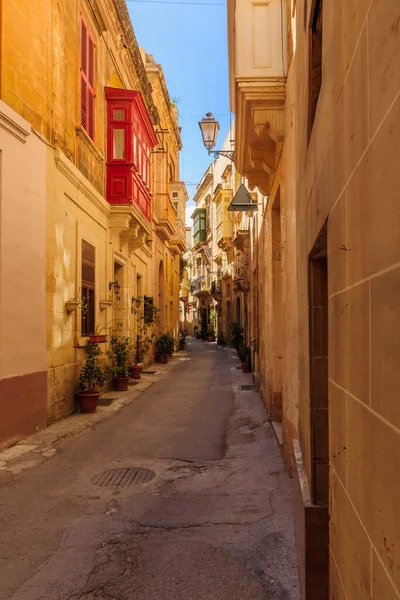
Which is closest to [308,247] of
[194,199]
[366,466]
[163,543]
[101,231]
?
[366,466]

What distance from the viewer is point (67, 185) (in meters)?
9.30

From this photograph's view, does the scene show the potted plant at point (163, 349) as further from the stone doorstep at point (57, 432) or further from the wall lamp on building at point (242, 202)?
the wall lamp on building at point (242, 202)

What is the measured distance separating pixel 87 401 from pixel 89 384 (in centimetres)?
37

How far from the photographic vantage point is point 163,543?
12.8 ft

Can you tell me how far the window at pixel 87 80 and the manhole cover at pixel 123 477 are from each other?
746 centimetres

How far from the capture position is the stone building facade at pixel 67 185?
7.26 m

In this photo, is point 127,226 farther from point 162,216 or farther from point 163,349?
point 162,216

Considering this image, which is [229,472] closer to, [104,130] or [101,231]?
[101,231]

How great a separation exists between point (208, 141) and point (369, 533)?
12.8 meters

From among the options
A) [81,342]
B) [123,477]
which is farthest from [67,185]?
[123,477]

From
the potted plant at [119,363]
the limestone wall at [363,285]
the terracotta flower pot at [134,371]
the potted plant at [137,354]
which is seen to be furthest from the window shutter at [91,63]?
the limestone wall at [363,285]

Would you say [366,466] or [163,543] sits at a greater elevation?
[366,466]

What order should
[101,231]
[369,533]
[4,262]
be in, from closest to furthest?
[369,533], [4,262], [101,231]

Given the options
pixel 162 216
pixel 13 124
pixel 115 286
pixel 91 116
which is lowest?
pixel 115 286
